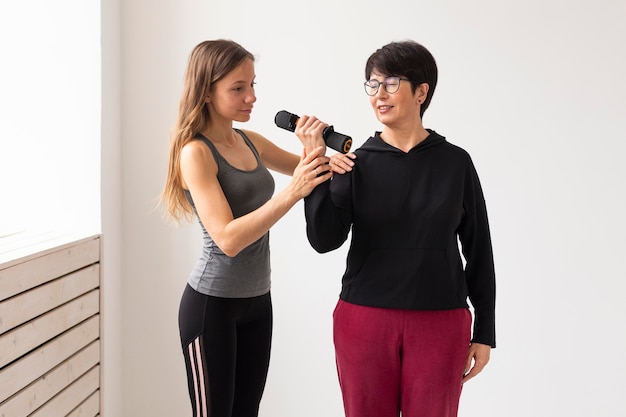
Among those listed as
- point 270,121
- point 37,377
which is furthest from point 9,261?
point 270,121

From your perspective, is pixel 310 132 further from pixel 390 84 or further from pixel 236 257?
pixel 236 257

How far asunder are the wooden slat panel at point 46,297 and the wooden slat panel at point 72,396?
11.5 inches

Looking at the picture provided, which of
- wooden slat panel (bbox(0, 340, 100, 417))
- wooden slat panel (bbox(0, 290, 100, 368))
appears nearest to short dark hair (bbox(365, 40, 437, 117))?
wooden slat panel (bbox(0, 290, 100, 368))

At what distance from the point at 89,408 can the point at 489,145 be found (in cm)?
180

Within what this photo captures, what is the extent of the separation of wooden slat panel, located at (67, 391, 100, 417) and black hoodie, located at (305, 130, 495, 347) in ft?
3.90

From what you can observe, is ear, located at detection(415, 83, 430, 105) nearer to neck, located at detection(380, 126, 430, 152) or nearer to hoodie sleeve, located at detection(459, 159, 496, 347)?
neck, located at detection(380, 126, 430, 152)

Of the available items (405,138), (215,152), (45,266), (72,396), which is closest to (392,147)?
(405,138)

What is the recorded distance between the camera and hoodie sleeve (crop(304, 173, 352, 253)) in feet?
5.61

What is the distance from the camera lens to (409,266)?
171 cm

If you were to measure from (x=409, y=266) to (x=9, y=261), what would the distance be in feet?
3.53

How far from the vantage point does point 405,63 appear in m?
1.72

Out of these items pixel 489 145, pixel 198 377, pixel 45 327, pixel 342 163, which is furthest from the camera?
pixel 489 145

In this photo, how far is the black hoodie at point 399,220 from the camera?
1710 millimetres

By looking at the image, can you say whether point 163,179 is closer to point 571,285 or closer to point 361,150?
point 361,150
